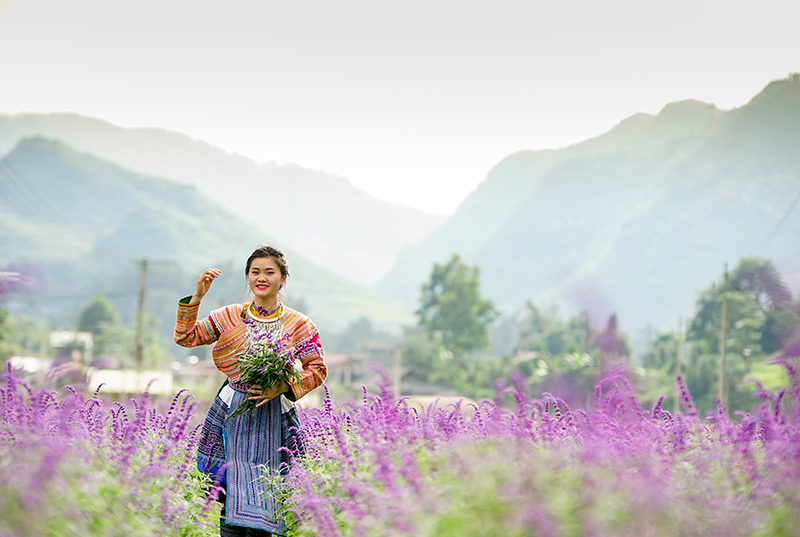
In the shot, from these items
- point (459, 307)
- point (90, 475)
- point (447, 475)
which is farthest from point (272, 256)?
point (459, 307)

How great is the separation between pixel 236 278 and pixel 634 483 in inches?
6796

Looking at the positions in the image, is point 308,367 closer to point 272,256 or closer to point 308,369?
point 308,369

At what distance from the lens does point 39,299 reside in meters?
196

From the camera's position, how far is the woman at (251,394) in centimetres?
462

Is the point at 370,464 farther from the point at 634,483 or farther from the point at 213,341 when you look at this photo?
the point at 213,341

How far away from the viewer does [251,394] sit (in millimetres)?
4688

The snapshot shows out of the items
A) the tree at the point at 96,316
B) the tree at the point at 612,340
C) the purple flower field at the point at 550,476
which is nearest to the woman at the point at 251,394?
the purple flower field at the point at 550,476

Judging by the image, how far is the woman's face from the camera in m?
5.02

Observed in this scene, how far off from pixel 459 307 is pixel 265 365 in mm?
76305

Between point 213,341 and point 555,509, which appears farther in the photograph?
point 213,341

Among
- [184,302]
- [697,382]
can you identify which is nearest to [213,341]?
[184,302]

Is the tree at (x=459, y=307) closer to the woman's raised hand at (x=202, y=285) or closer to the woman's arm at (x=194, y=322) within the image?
the woman's arm at (x=194, y=322)

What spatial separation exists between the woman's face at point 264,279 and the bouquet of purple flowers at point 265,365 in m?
0.37

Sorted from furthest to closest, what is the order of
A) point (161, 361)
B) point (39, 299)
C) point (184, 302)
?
point (39, 299), point (161, 361), point (184, 302)
